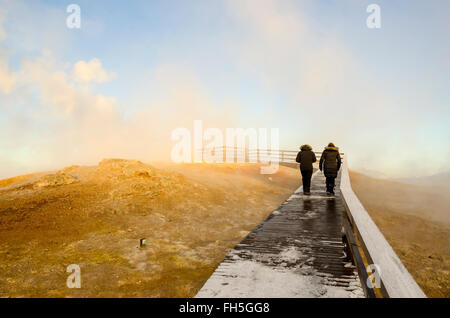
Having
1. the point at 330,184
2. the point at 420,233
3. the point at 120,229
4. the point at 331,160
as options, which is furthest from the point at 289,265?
the point at 420,233

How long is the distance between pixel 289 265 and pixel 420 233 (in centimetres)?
1085

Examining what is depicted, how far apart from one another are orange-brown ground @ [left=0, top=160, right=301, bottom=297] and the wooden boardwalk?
1380 mm

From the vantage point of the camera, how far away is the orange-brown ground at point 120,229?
5.13 m

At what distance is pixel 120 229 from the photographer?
8562 millimetres

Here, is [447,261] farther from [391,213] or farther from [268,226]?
[391,213]

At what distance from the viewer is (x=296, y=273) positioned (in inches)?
148

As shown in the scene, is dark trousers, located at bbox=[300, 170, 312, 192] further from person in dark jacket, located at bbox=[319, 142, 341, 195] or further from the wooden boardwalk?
the wooden boardwalk

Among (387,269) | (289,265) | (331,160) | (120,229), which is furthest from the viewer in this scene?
(331,160)

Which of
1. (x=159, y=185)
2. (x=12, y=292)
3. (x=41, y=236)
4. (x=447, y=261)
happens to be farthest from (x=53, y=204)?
(x=447, y=261)

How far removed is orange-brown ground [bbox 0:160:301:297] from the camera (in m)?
5.13

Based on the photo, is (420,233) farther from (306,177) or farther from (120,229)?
(120,229)

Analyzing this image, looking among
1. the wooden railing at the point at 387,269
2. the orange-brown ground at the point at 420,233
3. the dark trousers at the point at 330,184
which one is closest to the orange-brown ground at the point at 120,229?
the dark trousers at the point at 330,184

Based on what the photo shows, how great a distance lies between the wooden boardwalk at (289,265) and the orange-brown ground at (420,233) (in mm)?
3017

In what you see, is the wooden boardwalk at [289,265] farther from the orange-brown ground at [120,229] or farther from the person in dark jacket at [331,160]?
the person in dark jacket at [331,160]
